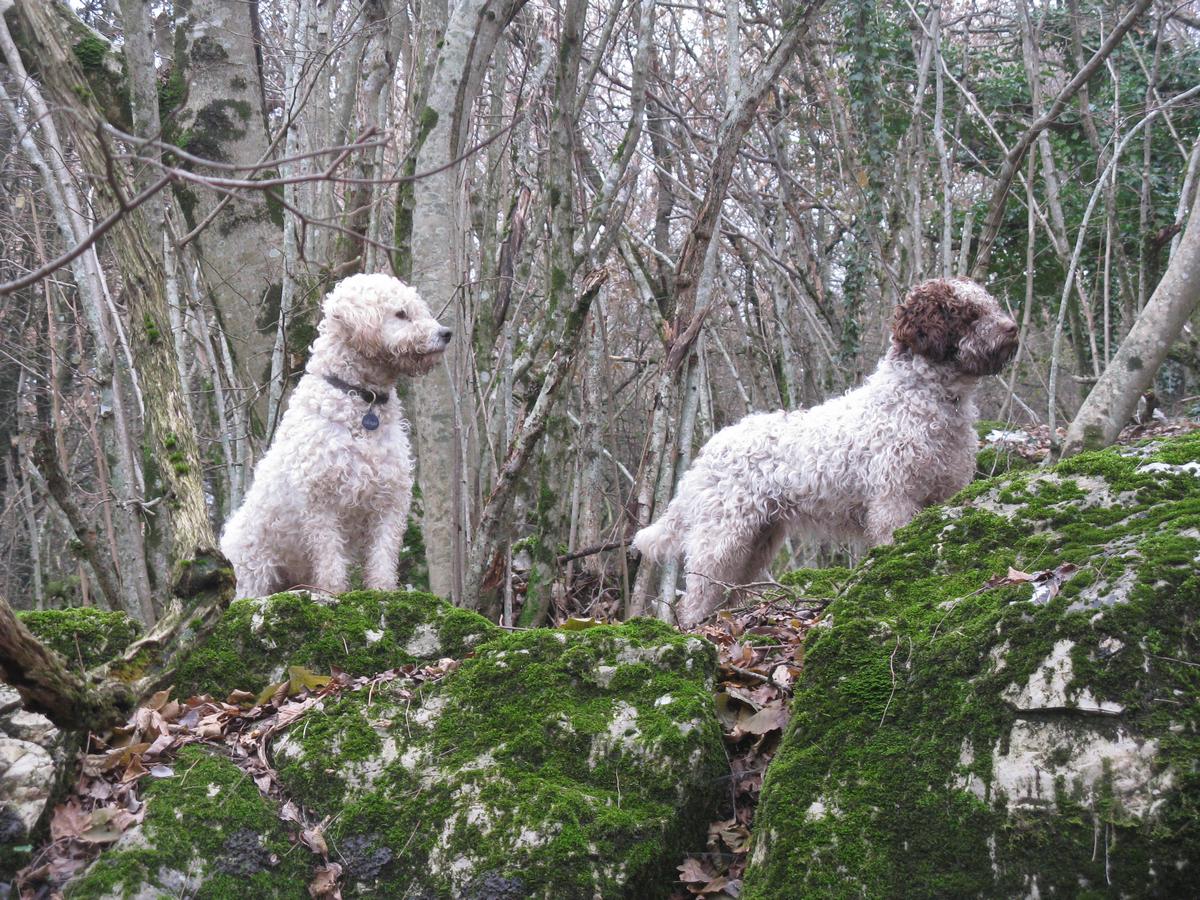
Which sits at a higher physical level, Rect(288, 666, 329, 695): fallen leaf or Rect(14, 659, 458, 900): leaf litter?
Rect(288, 666, 329, 695): fallen leaf

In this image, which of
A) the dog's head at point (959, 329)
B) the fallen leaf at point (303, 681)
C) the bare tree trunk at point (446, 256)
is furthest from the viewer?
the dog's head at point (959, 329)

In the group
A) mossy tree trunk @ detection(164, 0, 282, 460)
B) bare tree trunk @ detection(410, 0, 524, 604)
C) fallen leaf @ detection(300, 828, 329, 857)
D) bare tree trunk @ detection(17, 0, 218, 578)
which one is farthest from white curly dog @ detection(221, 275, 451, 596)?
fallen leaf @ detection(300, 828, 329, 857)

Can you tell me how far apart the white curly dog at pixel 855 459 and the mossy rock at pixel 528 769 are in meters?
2.85

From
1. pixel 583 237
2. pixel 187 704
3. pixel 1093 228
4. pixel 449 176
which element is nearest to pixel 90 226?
pixel 449 176

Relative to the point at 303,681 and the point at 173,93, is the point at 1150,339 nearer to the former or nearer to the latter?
the point at 303,681

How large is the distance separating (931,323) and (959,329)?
0.54 feet

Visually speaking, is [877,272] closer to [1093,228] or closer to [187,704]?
[1093,228]

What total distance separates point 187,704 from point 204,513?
0.73 m

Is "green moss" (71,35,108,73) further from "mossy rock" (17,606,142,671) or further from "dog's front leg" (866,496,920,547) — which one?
"dog's front leg" (866,496,920,547)

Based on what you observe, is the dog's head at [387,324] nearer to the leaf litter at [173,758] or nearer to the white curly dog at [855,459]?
the white curly dog at [855,459]

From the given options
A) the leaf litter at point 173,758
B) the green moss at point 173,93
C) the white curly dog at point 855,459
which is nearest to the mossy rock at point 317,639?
the leaf litter at point 173,758

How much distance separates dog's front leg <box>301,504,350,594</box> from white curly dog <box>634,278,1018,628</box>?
208 centimetres

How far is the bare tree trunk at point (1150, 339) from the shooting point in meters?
4.29

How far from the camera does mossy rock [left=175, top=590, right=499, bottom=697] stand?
382cm
